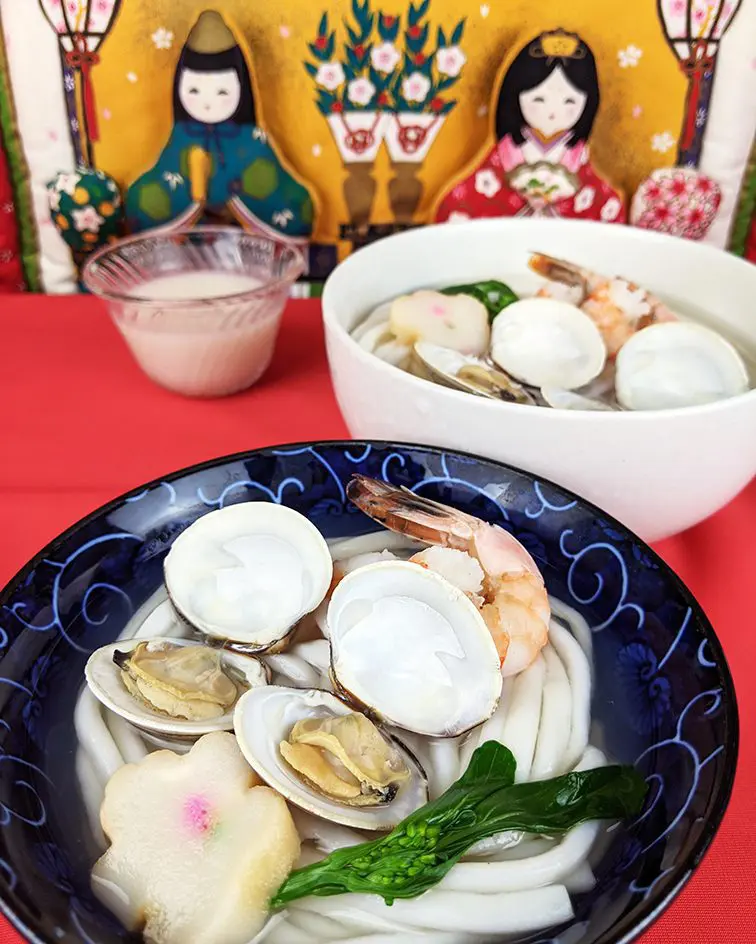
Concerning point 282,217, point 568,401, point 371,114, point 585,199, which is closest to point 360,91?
point 371,114

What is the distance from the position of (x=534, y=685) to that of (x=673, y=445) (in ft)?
0.86

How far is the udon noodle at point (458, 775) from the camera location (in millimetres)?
533

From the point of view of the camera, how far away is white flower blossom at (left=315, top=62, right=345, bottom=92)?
1404mm

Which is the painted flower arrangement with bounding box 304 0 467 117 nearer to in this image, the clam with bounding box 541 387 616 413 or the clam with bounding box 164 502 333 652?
the clam with bounding box 541 387 616 413

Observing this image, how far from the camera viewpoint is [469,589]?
0.73 m

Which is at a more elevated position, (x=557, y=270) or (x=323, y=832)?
(x=557, y=270)

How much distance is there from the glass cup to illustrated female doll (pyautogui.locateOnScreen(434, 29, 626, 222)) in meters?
0.43

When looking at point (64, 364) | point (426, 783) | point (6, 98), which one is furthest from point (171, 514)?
point (6, 98)

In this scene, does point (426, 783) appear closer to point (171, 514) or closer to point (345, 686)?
point (345, 686)

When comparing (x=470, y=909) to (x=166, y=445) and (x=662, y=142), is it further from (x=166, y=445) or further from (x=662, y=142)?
(x=662, y=142)

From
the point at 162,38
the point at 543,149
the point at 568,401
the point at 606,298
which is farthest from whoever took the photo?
the point at 543,149

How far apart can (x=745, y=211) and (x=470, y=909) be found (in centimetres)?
144

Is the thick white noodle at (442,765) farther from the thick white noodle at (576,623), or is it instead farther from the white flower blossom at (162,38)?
the white flower blossom at (162,38)

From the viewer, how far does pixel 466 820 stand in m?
0.57
